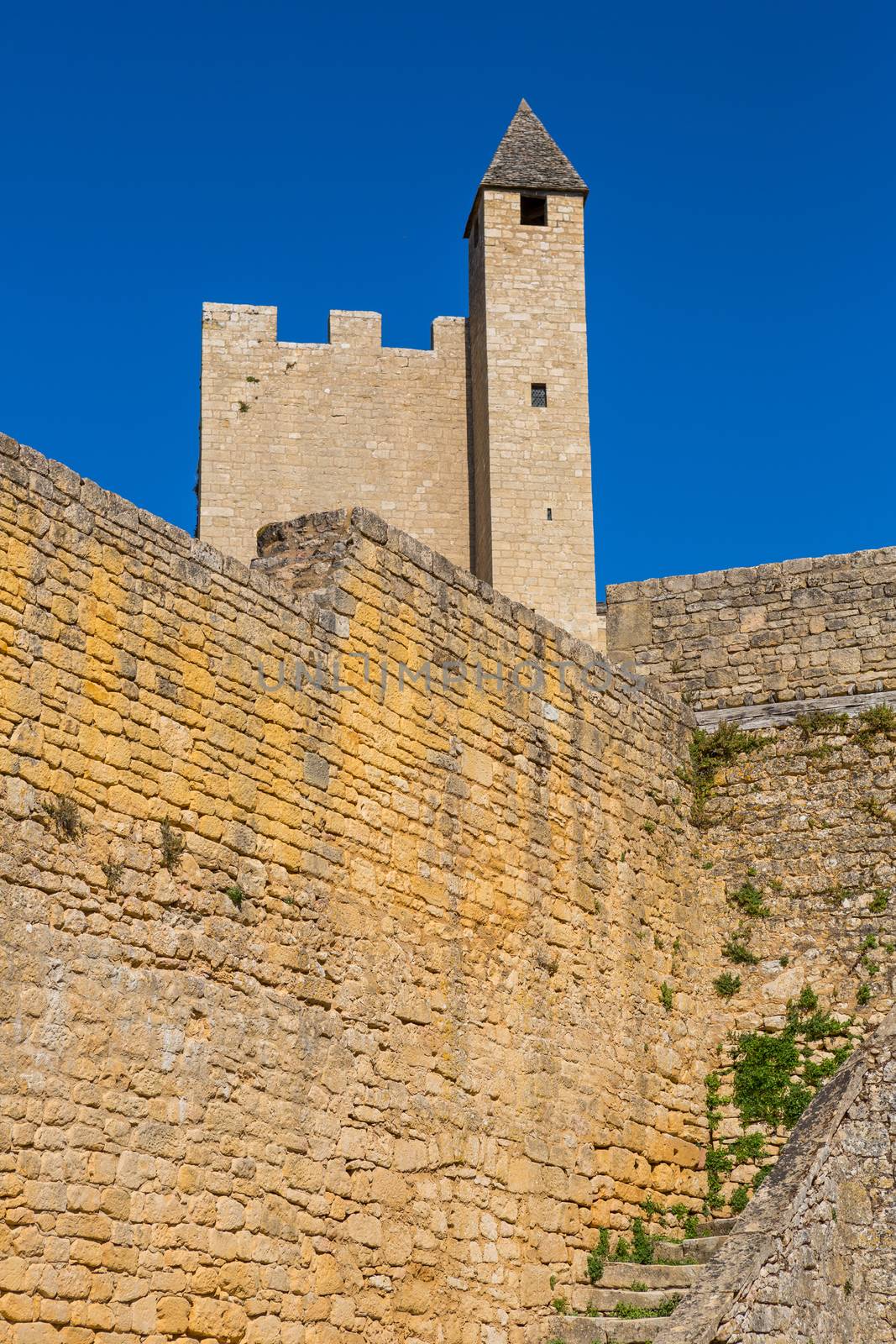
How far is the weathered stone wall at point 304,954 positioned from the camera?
7.54 meters

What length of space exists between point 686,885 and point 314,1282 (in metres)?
4.51

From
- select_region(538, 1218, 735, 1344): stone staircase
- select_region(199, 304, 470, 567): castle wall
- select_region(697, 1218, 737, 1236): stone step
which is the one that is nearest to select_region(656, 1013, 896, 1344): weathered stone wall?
select_region(538, 1218, 735, 1344): stone staircase

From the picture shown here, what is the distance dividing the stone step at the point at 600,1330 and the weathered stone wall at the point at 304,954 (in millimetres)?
185

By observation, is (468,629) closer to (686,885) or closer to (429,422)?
(686,885)

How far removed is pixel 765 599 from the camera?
42.8 ft

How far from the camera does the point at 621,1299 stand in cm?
1020

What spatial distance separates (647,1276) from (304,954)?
2964mm

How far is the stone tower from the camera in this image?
29969 mm

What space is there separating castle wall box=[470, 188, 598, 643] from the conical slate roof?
0.18m

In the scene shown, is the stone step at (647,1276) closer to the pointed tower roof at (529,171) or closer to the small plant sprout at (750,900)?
the small plant sprout at (750,900)

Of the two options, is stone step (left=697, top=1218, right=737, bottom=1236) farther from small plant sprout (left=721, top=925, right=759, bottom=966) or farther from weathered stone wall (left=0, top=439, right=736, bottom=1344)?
small plant sprout (left=721, top=925, right=759, bottom=966)

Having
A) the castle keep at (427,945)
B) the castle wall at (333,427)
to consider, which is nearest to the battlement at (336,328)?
the castle wall at (333,427)

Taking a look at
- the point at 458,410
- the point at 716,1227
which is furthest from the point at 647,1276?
the point at 458,410

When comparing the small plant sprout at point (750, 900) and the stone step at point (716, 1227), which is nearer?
the stone step at point (716, 1227)
